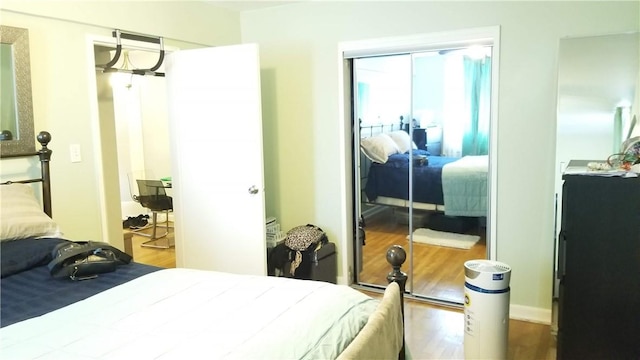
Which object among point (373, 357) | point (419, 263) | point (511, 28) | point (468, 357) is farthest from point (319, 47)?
point (373, 357)

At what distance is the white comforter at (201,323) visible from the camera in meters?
1.30

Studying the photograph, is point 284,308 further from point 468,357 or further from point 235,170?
point 235,170

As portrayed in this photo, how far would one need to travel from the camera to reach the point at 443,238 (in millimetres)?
3822

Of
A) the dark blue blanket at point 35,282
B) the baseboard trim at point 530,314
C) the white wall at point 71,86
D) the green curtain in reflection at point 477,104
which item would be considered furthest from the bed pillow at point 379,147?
the dark blue blanket at point 35,282

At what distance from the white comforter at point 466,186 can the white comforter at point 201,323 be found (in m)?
2.05

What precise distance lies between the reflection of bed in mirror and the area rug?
0.20 m

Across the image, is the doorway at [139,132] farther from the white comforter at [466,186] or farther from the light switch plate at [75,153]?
the white comforter at [466,186]

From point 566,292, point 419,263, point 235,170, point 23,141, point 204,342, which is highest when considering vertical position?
point 23,141

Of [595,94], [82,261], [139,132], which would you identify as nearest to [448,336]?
[595,94]

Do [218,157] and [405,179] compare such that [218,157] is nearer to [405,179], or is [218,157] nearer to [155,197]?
[405,179]

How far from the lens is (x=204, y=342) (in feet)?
4.34

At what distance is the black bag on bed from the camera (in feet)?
6.37

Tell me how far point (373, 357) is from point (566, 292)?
135 cm

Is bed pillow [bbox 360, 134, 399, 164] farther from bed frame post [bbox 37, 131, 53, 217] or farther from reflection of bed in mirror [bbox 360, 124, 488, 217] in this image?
bed frame post [bbox 37, 131, 53, 217]
